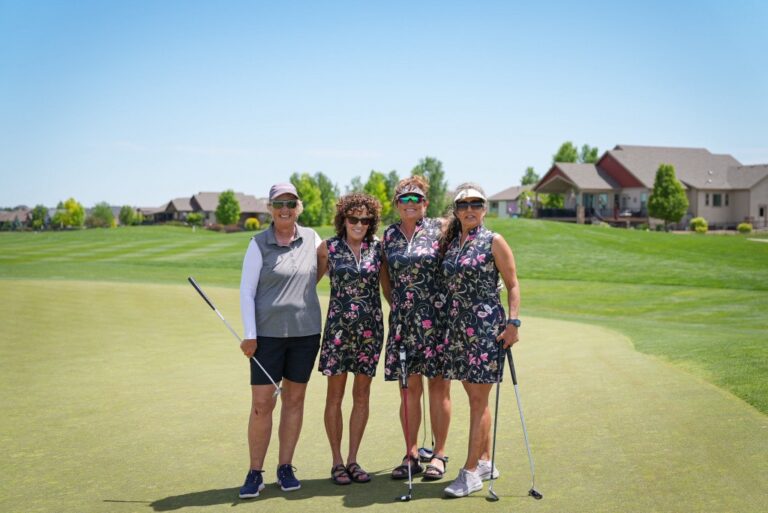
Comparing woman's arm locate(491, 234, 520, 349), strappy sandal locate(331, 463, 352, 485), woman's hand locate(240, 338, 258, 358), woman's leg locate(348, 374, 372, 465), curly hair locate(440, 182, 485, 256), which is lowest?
strappy sandal locate(331, 463, 352, 485)

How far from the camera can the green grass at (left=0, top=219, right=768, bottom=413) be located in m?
11.2

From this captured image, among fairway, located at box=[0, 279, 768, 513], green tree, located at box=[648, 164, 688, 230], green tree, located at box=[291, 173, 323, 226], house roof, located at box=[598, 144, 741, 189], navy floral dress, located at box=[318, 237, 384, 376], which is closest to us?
fairway, located at box=[0, 279, 768, 513]

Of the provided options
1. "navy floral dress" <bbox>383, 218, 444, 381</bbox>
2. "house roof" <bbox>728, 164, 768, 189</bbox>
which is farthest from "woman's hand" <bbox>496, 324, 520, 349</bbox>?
"house roof" <bbox>728, 164, 768, 189</bbox>

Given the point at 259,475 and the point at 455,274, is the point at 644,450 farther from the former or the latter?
the point at 259,475

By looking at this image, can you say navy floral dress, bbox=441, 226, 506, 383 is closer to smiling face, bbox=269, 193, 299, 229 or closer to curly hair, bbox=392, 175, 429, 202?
curly hair, bbox=392, 175, 429, 202

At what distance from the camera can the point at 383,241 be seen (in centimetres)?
605

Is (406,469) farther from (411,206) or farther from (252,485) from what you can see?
(411,206)

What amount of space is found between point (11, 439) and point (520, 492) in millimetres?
4740

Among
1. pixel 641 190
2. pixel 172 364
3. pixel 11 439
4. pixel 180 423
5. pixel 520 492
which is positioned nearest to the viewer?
pixel 520 492

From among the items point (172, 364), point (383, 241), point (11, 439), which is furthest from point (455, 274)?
point (172, 364)

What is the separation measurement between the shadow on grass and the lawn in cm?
2

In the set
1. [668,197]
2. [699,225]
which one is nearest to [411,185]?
[699,225]

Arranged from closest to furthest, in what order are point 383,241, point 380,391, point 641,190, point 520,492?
point 520,492 → point 383,241 → point 380,391 → point 641,190

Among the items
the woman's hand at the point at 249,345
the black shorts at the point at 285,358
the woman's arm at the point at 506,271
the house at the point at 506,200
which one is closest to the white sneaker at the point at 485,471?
the woman's arm at the point at 506,271
